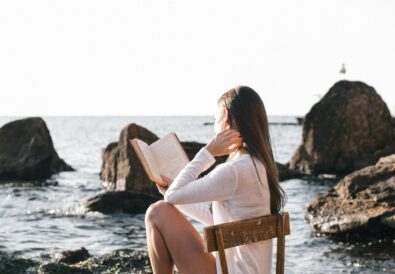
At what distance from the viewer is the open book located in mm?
4512

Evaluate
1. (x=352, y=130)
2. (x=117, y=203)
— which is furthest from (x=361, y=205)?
(x=352, y=130)

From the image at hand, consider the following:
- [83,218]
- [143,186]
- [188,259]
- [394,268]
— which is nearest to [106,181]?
[143,186]

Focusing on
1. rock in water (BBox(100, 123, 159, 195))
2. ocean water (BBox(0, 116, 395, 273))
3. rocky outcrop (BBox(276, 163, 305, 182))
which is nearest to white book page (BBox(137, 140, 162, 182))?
ocean water (BBox(0, 116, 395, 273))

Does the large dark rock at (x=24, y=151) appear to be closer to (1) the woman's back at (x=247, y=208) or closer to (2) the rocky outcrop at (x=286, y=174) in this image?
(2) the rocky outcrop at (x=286, y=174)

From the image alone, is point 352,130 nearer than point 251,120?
No

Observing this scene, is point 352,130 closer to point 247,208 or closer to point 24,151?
point 24,151

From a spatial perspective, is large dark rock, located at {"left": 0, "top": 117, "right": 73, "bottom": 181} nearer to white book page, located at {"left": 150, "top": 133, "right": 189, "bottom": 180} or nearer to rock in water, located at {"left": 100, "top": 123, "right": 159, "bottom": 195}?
rock in water, located at {"left": 100, "top": 123, "right": 159, "bottom": 195}

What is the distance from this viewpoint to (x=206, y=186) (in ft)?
12.7

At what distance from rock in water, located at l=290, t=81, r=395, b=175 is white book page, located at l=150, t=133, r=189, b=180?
19471 mm

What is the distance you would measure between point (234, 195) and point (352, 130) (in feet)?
66.4

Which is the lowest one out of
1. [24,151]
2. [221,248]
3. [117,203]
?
[24,151]

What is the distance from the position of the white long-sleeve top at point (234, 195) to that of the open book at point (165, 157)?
1.28ft

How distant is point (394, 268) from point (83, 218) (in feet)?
24.0

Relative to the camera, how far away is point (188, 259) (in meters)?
4.37
